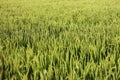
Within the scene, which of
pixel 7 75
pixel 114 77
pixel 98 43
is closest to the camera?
pixel 114 77

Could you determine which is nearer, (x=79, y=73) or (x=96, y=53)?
(x=79, y=73)

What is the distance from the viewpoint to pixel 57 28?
3.68 meters

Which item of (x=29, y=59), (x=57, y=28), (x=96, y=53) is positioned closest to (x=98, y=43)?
(x=96, y=53)

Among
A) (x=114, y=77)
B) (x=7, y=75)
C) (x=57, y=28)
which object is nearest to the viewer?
(x=114, y=77)

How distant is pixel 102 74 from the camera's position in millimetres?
1705

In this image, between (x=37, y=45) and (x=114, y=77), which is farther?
(x=37, y=45)

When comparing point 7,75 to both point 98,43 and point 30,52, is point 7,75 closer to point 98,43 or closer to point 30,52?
point 30,52

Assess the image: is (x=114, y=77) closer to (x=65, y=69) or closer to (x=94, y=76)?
(x=94, y=76)

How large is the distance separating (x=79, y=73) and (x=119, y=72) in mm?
303

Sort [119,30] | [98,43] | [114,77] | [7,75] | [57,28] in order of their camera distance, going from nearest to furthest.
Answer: [114,77] < [7,75] < [98,43] < [119,30] < [57,28]

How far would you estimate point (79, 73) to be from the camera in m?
1.69

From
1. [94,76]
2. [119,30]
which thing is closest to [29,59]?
[94,76]

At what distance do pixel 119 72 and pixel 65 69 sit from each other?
41cm

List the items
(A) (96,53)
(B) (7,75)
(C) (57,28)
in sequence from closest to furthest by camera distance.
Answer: (B) (7,75)
(A) (96,53)
(C) (57,28)
